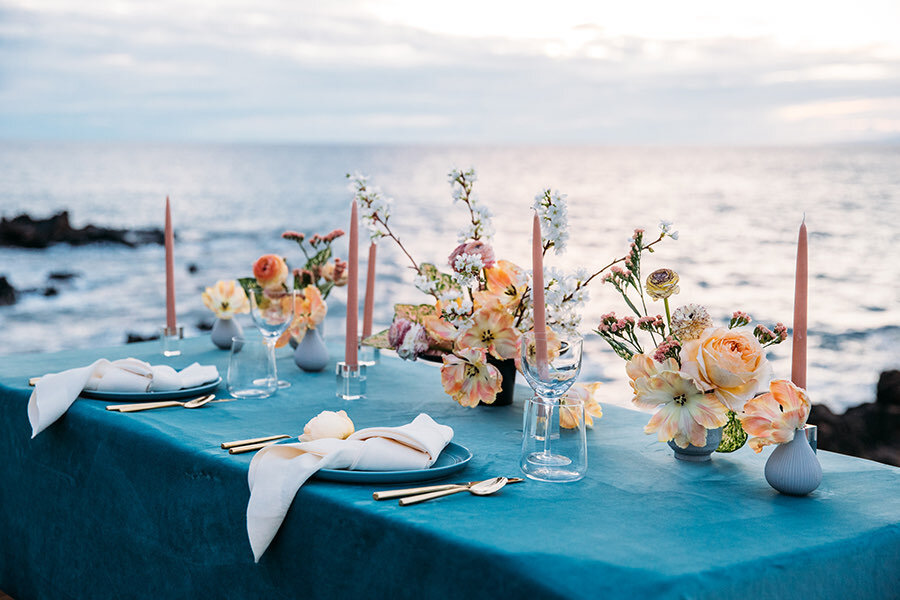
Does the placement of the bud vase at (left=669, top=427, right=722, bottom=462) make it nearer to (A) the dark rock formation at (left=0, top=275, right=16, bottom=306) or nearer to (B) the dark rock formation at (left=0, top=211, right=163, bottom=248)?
(A) the dark rock formation at (left=0, top=275, right=16, bottom=306)

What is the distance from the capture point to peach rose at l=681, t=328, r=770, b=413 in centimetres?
134

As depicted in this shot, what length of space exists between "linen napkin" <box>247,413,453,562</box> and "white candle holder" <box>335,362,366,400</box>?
486mm

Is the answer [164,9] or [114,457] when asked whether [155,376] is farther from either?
[164,9]

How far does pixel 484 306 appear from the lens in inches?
67.9

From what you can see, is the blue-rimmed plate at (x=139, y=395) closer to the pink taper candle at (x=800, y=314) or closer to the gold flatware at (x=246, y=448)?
the gold flatware at (x=246, y=448)

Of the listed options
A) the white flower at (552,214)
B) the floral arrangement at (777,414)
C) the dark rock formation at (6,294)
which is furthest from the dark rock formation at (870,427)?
the dark rock formation at (6,294)

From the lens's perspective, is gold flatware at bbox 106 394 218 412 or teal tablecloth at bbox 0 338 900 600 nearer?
teal tablecloth at bbox 0 338 900 600

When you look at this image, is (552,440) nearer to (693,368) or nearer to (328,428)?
(693,368)

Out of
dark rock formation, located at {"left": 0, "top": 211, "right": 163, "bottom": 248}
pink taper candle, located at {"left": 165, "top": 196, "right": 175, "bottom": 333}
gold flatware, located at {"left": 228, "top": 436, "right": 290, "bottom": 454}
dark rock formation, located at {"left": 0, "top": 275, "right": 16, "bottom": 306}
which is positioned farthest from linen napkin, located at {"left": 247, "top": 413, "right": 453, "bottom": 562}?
dark rock formation, located at {"left": 0, "top": 211, "right": 163, "bottom": 248}

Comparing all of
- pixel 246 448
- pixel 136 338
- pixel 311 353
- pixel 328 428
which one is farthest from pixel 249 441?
pixel 136 338

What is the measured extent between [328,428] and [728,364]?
0.64 metres

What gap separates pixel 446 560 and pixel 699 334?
0.61 meters

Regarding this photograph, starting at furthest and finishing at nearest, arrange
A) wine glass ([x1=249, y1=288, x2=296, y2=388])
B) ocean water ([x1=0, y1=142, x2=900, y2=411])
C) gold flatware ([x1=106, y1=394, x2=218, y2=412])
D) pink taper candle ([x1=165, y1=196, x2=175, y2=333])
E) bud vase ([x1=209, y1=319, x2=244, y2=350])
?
1. ocean water ([x1=0, y1=142, x2=900, y2=411])
2. bud vase ([x1=209, y1=319, x2=244, y2=350])
3. pink taper candle ([x1=165, y1=196, x2=175, y2=333])
4. wine glass ([x1=249, y1=288, x2=296, y2=388])
5. gold flatware ([x1=106, y1=394, x2=218, y2=412])

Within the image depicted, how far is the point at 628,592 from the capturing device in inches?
36.6
